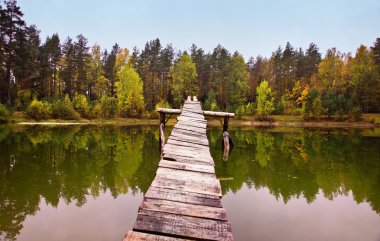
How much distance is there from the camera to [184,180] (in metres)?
5.20

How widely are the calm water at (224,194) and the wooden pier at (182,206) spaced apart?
2389mm

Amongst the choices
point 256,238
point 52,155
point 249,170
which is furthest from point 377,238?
point 52,155

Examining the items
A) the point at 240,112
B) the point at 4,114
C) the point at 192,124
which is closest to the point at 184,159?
the point at 192,124

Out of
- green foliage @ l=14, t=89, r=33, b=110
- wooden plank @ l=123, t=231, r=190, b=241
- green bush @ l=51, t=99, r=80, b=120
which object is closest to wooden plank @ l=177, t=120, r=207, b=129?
wooden plank @ l=123, t=231, r=190, b=241

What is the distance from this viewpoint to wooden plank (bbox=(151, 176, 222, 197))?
4727 mm

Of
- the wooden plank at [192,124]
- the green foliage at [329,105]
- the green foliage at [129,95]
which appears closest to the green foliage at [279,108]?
the green foliage at [329,105]

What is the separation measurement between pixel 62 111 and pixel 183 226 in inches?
1877

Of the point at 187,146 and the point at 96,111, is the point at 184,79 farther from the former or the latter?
the point at 187,146

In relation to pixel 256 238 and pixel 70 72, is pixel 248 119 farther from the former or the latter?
pixel 256 238

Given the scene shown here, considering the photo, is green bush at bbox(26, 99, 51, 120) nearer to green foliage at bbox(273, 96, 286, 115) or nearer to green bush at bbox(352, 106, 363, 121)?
green foliage at bbox(273, 96, 286, 115)

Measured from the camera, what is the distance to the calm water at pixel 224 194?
7.46m

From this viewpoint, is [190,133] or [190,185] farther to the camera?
[190,133]

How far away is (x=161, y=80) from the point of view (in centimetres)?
6844

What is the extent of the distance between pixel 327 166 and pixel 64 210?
43.2ft
